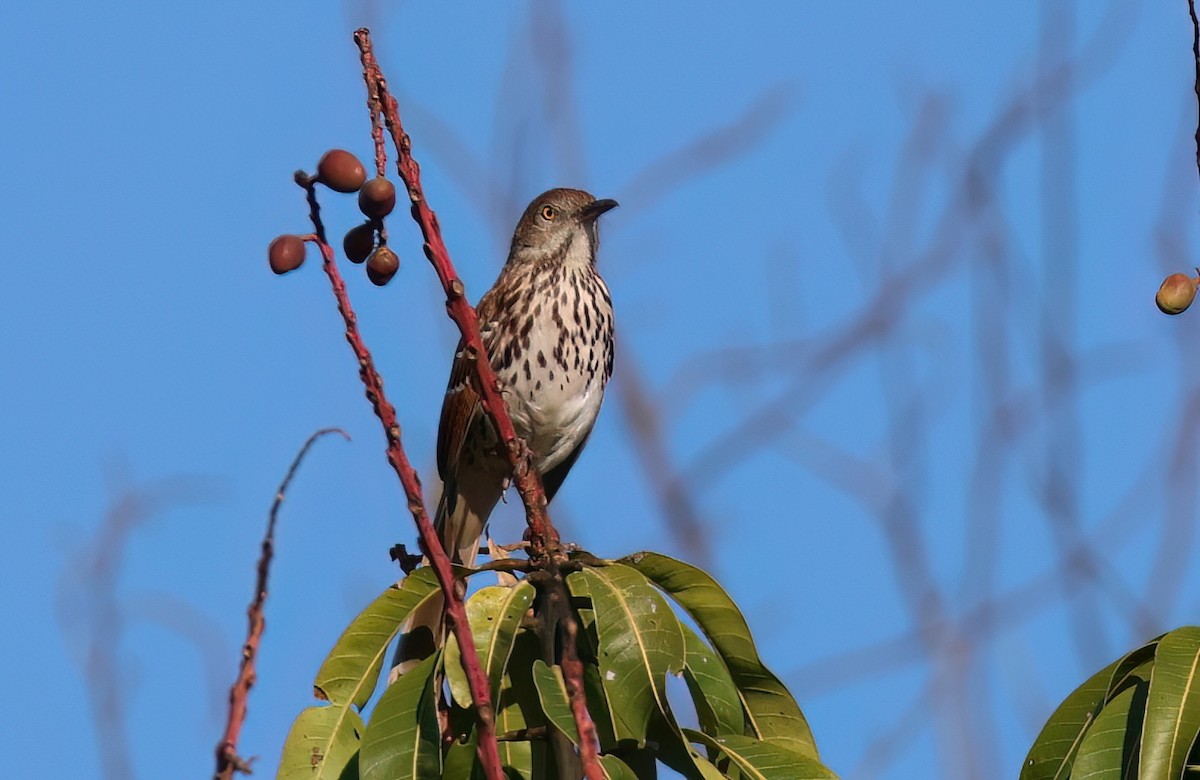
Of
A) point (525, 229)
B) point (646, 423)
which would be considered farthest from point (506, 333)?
point (646, 423)

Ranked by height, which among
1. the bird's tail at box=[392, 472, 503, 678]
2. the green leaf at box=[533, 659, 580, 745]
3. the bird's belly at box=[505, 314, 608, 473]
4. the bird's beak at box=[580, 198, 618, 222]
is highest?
the bird's beak at box=[580, 198, 618, 222]

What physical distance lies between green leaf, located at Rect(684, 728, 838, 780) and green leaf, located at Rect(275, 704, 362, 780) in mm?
632

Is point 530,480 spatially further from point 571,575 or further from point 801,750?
point 801,750

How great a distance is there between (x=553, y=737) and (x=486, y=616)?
0.96 feet

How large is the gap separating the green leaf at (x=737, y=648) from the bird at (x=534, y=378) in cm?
200

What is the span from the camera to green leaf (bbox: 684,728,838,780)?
9.26ft

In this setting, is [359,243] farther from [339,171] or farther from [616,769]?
[616,769]

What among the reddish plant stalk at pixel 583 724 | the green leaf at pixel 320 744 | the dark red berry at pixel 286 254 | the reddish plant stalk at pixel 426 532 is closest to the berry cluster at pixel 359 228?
the dark red berry at pixel 286 254

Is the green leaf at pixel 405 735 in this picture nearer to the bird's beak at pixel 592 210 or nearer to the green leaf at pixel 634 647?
the green leaf at pixel 634 647

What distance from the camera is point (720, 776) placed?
9.06 feet

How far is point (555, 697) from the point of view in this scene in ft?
9.20

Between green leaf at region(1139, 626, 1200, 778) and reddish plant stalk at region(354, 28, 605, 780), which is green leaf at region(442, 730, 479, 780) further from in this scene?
green leaf at region(1139, 626, 1200, 778)

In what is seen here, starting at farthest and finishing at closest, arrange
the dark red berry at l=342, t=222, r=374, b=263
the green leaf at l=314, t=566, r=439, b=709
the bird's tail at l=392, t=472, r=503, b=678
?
1. the bird's tail at l=392, t=472, r=503, b=678
2. the green leaf at l=314, t=566, r=439, b=709
3. the dark red berry at l=342, t=222, r=374, b=263

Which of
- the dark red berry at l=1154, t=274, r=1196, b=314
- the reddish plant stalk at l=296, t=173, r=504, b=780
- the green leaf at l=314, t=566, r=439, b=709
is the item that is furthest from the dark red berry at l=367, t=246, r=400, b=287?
the dark red berry at l=1154, t=274, r=1196, b=314
